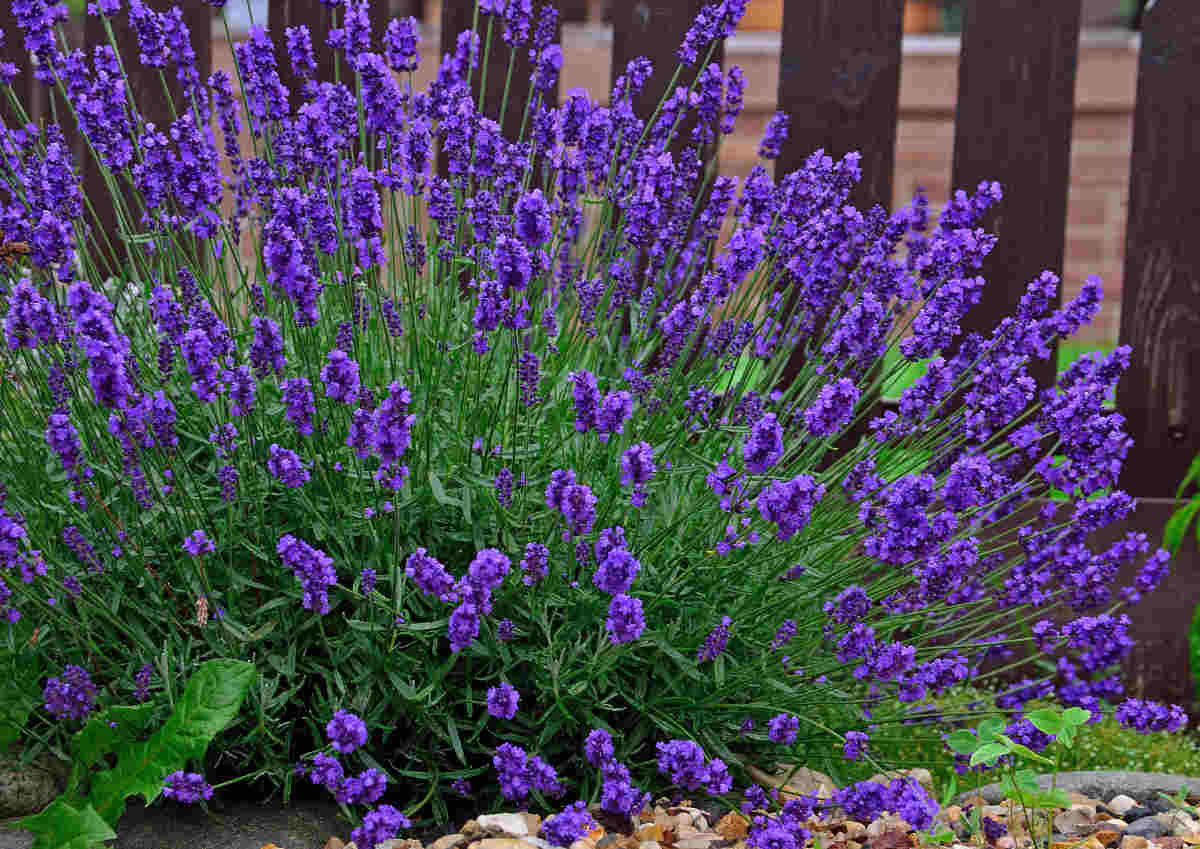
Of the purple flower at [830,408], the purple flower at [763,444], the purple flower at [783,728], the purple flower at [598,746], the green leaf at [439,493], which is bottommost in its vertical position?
the purple flower at [783,728]

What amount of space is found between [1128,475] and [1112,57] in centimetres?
723

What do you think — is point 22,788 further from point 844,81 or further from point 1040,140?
point 1040,140

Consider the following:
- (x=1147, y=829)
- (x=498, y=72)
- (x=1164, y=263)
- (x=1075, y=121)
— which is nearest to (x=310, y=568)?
(x=1147, y=829)

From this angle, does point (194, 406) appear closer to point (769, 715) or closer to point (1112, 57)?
point (769, 715)

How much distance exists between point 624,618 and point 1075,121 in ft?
30.4

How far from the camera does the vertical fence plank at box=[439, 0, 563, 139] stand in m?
3.52

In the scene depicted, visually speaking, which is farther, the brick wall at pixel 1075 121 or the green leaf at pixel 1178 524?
the brick wall at pixel 1075 121

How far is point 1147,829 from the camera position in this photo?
230 centimetres

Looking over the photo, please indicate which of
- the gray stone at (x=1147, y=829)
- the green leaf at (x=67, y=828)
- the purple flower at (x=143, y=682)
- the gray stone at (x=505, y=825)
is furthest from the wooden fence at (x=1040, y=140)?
the green leaf at (x=67, y=828)

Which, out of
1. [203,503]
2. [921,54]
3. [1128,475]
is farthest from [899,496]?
[921,54]

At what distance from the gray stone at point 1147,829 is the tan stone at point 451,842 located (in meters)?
1.16

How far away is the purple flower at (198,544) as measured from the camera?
1931 millimetres

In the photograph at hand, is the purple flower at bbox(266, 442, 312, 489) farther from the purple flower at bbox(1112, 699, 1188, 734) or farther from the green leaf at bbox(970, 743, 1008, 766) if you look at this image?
the purple flower at bbox(1112, 699, 1188, 734)

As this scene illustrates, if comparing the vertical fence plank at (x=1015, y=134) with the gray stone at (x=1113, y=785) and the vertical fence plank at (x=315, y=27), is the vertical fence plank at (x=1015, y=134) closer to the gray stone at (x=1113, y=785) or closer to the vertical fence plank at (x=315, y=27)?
the gray stone at (x=1113, y=785)
